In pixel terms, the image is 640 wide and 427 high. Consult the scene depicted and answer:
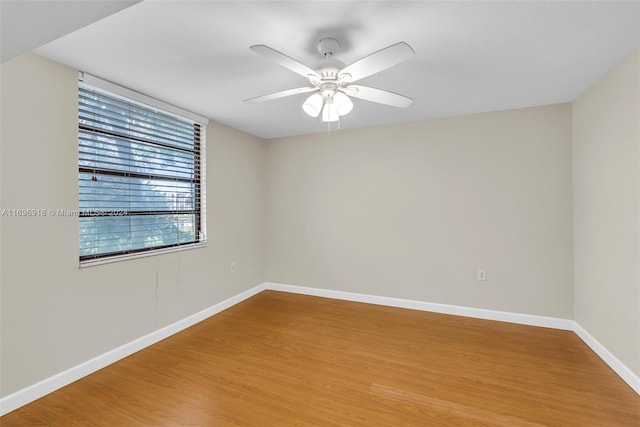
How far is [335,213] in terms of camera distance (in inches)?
151

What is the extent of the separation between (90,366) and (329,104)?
8.68 ft

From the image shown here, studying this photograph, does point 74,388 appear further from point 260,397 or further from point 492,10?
point 492,10

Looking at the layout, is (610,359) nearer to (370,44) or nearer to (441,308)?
(441,308)

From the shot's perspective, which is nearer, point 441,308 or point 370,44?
point 370,44

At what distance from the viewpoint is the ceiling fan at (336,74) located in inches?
54.7

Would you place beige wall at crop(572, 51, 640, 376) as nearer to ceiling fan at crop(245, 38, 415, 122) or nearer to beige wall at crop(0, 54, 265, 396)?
ceiling fan at crop(245, 38, 415, 122)

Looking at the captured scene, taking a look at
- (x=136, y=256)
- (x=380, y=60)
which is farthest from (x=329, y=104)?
(x=136, y=256)

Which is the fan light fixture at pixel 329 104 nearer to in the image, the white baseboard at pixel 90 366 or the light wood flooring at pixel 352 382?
the light wood flooring at pixel 352 382


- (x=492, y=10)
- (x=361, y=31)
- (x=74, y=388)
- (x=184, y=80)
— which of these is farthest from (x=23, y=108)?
(x=492, y=10)

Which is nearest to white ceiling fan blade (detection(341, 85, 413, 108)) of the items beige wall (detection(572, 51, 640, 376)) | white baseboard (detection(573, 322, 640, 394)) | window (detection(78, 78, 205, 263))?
beige wall (detection(572, 51, 640, 376))

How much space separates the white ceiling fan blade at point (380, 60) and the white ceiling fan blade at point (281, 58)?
0.21 m

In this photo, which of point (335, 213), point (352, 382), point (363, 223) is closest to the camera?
point (352, 382)

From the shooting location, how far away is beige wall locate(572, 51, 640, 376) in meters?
1.91

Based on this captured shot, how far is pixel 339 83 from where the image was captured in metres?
1.83
